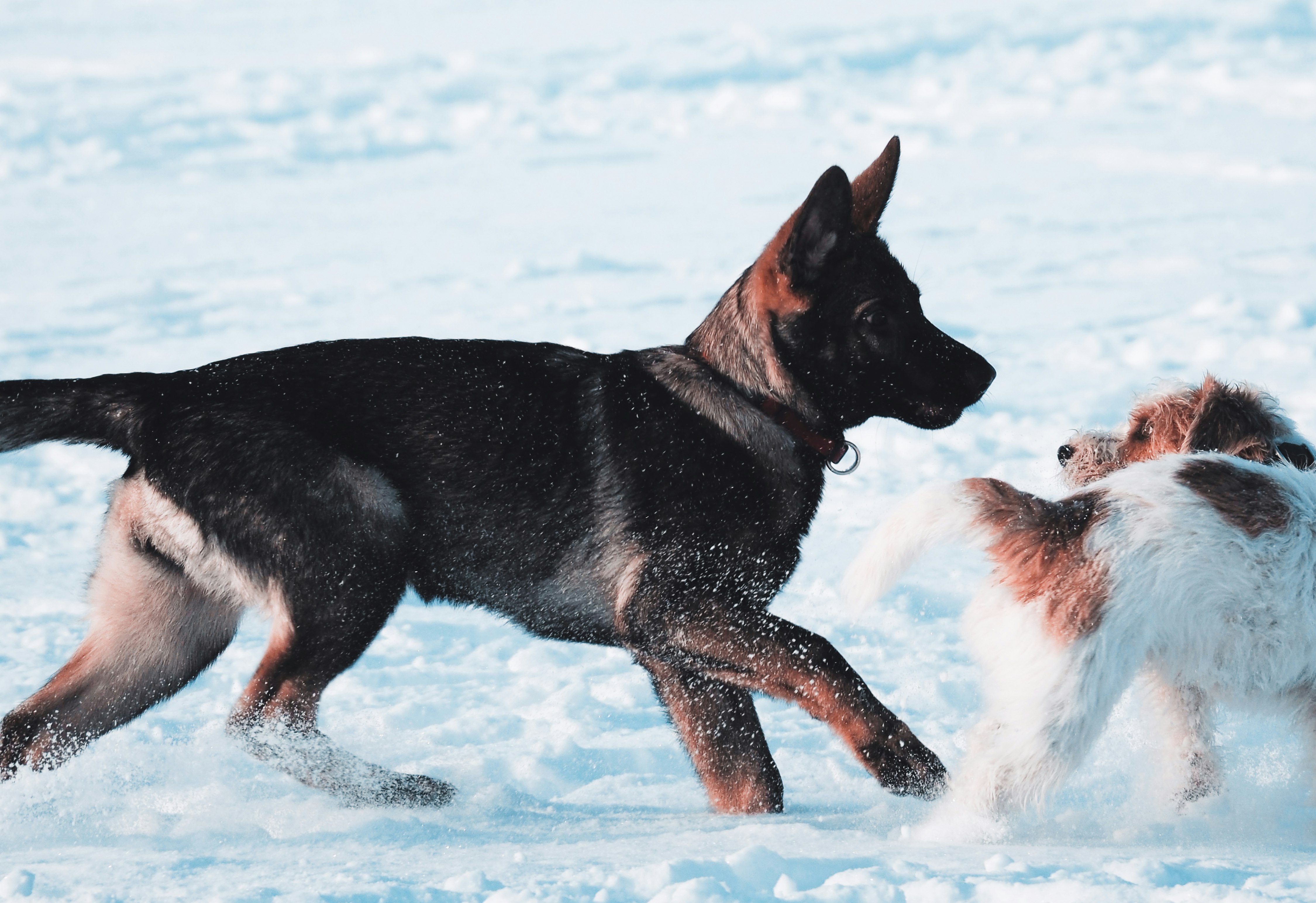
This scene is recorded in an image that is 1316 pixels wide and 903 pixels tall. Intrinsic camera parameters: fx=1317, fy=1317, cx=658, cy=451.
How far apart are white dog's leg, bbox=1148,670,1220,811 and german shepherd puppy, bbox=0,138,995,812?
902 millimetres

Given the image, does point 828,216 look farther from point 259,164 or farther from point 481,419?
point 259,164

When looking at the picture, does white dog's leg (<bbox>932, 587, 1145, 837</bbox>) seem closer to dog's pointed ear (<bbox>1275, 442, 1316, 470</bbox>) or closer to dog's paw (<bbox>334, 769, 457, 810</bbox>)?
dog's pointed ear (<bbox>1275, 442, 1316, 470</bbox>)

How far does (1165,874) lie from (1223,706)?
3.65ft

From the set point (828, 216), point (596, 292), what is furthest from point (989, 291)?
point (828, 216)

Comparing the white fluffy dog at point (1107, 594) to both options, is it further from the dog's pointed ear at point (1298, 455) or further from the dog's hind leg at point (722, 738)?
the dog's hind leg at point (722, 738)

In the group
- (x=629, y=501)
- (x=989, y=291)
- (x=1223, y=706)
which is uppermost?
(x=629, y=501)

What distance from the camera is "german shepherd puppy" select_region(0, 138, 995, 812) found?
359cm

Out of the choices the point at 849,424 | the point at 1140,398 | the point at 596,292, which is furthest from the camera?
the point at 596,292

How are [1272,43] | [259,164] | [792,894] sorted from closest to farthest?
[792,894] → [259,164] → [1272,43]

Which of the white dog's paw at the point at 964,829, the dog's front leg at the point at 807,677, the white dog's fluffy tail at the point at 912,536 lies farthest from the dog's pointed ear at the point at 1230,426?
the white dog's paw at the point at 964,829

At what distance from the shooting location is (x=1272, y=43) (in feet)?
69.7

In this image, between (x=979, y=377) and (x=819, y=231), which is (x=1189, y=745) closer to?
(x=979, y=377)

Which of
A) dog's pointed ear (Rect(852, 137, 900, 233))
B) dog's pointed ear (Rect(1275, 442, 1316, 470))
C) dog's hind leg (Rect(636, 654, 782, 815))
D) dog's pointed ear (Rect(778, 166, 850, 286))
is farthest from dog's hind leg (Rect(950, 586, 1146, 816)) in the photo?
dog's pointed ear (Rect(852, 137, 900, 233))

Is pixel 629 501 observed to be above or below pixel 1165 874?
above
